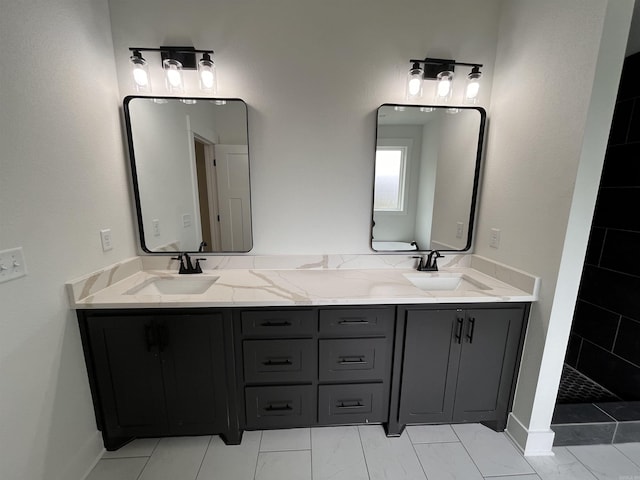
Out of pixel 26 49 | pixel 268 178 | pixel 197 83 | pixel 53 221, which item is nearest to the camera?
pixel 26 49

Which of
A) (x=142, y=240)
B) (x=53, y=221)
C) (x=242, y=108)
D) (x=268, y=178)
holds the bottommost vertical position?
(x=142, y=240)

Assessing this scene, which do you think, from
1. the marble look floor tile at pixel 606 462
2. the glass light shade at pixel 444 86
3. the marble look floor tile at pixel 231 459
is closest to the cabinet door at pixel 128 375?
the marble look floor tile at pixel 231 459

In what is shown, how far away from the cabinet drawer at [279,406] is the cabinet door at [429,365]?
21.3 inches

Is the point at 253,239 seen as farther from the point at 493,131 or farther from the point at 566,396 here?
the point at 566,396

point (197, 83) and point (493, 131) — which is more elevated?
point (197, 83)

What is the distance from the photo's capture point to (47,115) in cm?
113

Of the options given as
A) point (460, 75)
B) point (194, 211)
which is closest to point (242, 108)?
→ point (194, 211)

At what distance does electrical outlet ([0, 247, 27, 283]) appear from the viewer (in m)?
0.95

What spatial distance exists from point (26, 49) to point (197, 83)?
0.74m

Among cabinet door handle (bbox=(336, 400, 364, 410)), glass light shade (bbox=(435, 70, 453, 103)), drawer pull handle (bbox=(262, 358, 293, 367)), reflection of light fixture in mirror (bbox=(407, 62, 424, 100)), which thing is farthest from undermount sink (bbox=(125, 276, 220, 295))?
glass light shade (bbox=(435, 70, 453, 103))

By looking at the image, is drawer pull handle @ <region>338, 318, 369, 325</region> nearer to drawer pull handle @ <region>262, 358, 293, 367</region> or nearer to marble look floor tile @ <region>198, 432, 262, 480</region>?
drawer pull handle @ <region>262, 358, 293, 367</region>

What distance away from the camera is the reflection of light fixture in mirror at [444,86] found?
5.32 feet

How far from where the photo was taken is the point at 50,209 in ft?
3.77

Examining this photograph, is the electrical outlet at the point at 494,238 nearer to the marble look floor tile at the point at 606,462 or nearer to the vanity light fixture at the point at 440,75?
the vanity light fixture at the point at 440,75
